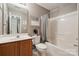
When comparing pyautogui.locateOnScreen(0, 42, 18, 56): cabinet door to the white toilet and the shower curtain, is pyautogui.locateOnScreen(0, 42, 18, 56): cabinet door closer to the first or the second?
the white toilet

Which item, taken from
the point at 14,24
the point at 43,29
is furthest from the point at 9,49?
the point at 43,29

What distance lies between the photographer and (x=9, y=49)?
1.20 m

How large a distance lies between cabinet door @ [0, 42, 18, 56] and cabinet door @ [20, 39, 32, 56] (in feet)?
0.32

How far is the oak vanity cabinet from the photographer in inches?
46.3

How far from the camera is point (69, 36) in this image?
1.68 metres

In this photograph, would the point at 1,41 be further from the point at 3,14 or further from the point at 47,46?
the point at 47,46

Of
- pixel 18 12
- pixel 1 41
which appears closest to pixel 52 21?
pixel 18 12

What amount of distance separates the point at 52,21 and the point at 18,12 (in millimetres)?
648

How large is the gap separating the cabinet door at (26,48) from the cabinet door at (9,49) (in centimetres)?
10

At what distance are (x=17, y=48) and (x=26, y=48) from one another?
0.49ft

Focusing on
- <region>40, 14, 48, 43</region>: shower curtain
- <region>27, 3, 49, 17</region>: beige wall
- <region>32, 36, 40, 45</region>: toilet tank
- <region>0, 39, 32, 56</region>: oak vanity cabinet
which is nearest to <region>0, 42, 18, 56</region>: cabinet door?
<region>0, 39, 32, 56</region>: oak vanity cabinet

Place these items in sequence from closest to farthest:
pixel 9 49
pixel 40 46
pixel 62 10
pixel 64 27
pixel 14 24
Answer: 1. pixel 9 49
2. pixel 14 24
3. pixel 40 46
4. pixel 62 10
5. pixel 64 27

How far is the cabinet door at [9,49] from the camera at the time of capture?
115 centimetres

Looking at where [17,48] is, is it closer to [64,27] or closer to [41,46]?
[41,46]
